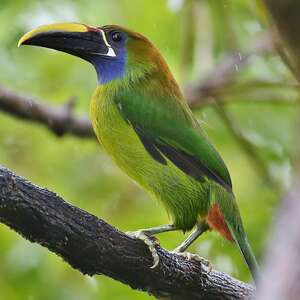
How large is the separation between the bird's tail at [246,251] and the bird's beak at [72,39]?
1051 millimetres

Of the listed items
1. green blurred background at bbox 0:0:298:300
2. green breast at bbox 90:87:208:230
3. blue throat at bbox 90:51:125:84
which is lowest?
green blurred background at bbox 0:0:298:300

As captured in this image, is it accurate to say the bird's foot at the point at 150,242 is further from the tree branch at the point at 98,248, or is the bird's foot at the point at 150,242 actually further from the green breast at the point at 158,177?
the green breast at the point at 158,177

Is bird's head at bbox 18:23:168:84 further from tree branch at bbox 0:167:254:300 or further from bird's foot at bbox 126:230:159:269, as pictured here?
tree branch at bbox 0:167:254:300

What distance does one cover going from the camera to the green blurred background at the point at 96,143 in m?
4.35

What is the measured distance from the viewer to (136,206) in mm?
5184

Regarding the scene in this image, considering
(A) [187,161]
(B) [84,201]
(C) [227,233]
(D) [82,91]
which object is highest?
(A) [187,161]

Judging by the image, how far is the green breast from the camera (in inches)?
131

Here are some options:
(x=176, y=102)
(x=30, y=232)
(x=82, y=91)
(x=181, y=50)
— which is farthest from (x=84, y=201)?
(x=30, y=232)

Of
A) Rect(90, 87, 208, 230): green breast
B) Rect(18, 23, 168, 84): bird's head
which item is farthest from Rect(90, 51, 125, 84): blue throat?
Rect(90, 87, 208, 230): green breast

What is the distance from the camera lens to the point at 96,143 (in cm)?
530

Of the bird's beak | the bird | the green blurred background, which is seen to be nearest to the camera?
the bird

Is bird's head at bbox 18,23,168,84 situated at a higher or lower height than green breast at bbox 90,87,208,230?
higher

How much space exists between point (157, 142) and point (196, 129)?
203 millimetres

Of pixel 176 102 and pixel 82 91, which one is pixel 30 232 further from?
pixel 82 91
